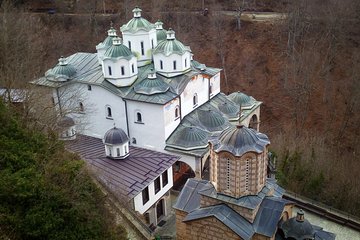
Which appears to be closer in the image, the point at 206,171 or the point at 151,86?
the point at 151,86

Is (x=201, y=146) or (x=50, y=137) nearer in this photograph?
(x=50, y=137)

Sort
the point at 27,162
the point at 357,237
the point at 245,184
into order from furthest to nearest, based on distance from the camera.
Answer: the point at 357,237
the point at 245,184
the point at 27,162

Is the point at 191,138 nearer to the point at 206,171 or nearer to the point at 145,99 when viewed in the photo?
the point at 206,171

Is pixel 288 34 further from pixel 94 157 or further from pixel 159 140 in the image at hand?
pixel 94 157

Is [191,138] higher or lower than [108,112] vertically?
lower

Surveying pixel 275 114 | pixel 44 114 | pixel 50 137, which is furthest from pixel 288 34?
pixel 50 137

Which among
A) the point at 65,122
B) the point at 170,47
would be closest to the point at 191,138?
the point at 170,47

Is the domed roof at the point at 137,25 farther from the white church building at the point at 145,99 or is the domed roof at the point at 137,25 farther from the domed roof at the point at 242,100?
the domed roof at the point at 242,100
